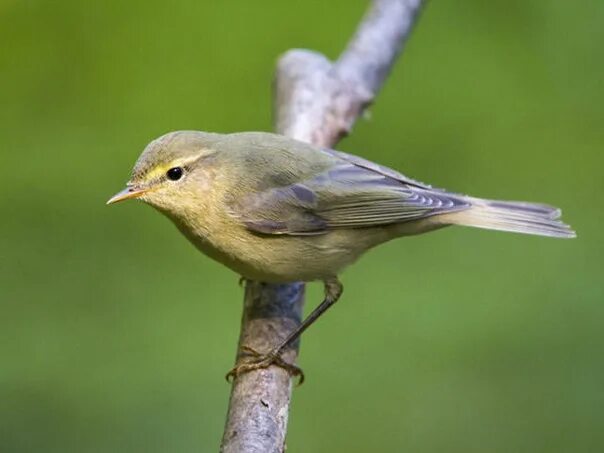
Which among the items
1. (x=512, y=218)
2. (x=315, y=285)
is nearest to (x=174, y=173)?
(x=512, y=218)

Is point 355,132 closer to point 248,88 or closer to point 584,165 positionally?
point 248,88

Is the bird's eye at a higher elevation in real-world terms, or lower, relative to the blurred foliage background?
lower

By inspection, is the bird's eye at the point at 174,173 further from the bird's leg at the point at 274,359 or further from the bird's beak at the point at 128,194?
the bird's leg at the point at 274,359

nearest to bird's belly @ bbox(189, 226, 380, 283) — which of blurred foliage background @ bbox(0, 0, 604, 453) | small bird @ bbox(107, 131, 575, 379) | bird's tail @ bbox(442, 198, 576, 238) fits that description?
small bird @ bbox(107, 131, 575, 379)

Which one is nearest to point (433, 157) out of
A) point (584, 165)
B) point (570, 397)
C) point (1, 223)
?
point (584, 165)

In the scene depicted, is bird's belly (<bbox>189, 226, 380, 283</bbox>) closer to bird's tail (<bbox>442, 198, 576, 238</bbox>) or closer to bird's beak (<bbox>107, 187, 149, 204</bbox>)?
bird's beak (<bbox>107, 187, 149, 204</bbox>)
